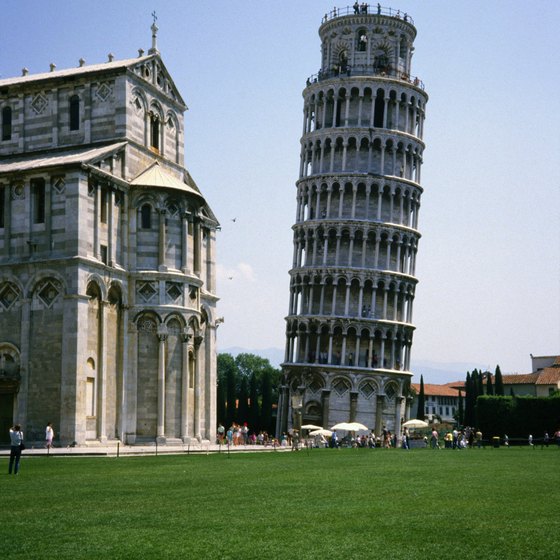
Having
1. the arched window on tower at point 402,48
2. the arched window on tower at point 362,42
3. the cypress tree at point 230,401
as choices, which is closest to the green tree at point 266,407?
the cypress tree at point 230,401

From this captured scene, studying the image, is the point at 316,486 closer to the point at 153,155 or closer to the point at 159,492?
the point at 159,492

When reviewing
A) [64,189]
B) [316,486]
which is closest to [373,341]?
[64,189]

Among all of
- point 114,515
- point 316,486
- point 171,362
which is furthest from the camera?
point 171,362

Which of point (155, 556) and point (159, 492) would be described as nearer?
point (155, 556)

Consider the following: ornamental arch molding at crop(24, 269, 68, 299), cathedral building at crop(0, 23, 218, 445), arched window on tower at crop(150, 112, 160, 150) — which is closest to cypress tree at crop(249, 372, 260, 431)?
cathedral building at crop(0, 23, 218, 445)

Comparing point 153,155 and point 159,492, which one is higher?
point 153,155

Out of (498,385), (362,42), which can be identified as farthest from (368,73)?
(498,385)

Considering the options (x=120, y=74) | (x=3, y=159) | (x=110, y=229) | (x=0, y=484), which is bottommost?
(x=0, y=484)

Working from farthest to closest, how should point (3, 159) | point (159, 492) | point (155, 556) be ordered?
point (3, 159), point (159, 492), point (155, 556)

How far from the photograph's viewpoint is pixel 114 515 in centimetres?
1986

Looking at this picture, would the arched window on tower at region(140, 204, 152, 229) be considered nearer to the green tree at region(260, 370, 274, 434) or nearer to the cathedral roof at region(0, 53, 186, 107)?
the cathedral roof at region(0, 53, 186, 107)

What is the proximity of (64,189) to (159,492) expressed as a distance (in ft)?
93.9

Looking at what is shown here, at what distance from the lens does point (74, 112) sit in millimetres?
56812

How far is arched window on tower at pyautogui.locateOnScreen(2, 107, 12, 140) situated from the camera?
58.6 metres
